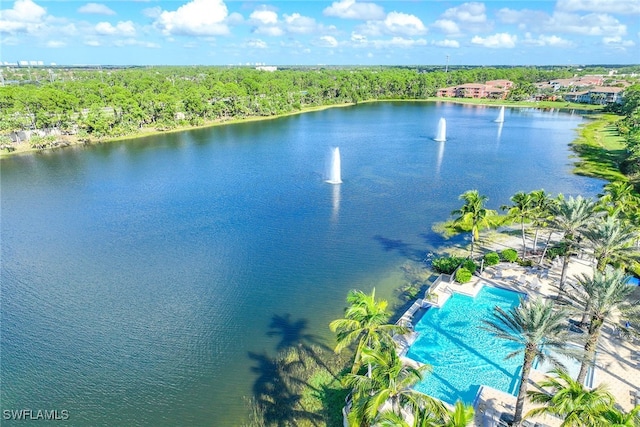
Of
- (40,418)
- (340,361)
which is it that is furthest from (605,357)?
(40,418)

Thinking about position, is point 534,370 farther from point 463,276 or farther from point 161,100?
point 161,100

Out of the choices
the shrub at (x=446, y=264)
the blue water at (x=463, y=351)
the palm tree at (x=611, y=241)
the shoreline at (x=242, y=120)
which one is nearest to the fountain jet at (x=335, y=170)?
the shrub at (x=446, y=264)

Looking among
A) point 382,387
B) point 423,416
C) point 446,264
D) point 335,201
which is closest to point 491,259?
point 446,264

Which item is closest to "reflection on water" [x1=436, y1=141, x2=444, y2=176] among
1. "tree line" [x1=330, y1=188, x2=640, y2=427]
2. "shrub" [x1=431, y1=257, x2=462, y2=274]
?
"shrub" [x1=431, y1=257, x2=462, y2=274]

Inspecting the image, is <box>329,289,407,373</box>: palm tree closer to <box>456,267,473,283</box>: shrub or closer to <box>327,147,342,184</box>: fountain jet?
<box>456,267,473,283</box>: shrub

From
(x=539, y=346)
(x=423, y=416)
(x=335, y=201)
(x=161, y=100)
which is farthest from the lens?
(x=161, y=100)

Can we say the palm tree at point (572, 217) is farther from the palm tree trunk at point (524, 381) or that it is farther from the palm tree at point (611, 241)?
the palm tree trunk at point (524, 381)
